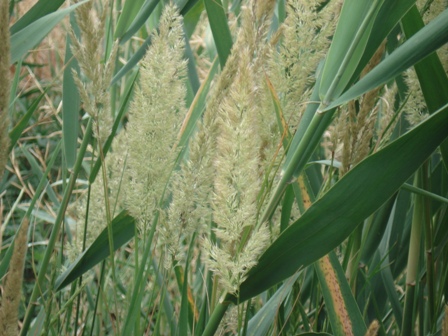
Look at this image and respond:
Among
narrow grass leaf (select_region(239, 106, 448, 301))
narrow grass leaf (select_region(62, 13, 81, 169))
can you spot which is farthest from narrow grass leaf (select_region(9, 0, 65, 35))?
narrow grass leaf (select_region(239, 106, 448, 301))

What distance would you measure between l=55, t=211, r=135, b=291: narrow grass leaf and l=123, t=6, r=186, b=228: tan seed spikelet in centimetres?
12

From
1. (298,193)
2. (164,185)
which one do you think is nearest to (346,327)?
(298,193)

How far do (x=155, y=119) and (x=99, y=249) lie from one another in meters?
0.25

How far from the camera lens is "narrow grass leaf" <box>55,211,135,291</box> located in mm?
1059

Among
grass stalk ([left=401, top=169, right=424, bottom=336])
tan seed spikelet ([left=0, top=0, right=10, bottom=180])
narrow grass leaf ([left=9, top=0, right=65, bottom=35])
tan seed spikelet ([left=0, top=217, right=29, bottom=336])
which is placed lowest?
tan seed spikelet ([left=0, top=217, right=29, bottom=336])

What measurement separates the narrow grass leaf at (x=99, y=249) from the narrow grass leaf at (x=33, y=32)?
27 cm

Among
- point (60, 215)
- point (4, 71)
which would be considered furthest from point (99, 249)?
point (4, 71)

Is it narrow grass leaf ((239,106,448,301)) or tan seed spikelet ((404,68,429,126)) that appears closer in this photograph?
narrow grass leaf ((239,106,448,301))

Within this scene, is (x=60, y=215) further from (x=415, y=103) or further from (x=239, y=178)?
(x=415, y=103)

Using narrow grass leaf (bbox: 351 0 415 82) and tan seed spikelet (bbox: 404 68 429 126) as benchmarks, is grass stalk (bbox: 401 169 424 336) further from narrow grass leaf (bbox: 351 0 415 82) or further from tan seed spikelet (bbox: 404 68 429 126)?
narrow grass leaf (bbox: 351 0 415 82)

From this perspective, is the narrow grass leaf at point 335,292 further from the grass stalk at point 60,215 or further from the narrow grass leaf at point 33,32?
the narrow grass leaf at point 33,32

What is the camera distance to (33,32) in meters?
0.98

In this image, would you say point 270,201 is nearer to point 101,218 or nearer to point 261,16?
point 261,16

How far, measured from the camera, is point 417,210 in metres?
1.05
